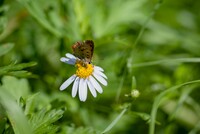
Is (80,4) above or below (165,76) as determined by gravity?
above

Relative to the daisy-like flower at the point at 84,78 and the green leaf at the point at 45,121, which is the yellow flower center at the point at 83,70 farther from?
the green leaf at the point at 45,121

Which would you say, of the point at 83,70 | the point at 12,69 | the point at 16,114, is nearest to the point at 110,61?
the point at 83,70

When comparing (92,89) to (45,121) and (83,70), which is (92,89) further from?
(45,121)

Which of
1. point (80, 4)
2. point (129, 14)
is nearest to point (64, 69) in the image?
point (80, 4)

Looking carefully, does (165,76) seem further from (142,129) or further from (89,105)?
(89,105)

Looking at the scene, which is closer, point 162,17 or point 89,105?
point 89,105

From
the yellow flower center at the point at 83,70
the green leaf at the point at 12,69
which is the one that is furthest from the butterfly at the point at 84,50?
the green leaf at the point at 12,69
